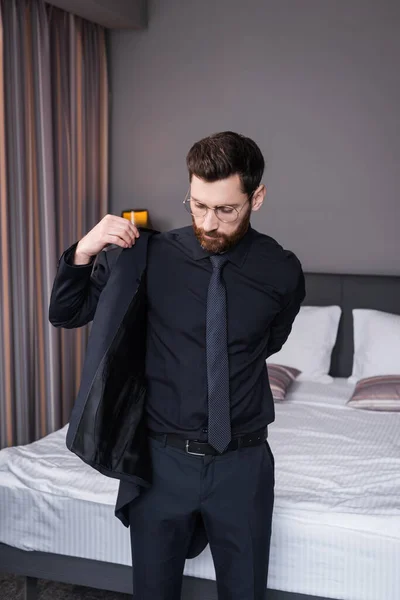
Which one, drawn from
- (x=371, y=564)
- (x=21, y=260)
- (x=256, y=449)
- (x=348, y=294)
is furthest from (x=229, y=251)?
(x=348, y=294)

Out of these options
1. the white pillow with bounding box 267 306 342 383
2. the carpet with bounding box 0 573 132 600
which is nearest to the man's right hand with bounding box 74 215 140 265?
the carpet with bounding box 0 573 132 600

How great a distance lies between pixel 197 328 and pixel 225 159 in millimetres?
399

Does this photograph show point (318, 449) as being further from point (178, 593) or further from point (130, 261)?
point (130, 261)

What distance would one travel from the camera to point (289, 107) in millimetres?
4117

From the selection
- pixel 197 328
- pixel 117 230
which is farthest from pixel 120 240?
pixel 197 328

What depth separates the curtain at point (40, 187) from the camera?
3469mm

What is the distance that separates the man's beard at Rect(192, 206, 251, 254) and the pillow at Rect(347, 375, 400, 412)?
1.85 metres

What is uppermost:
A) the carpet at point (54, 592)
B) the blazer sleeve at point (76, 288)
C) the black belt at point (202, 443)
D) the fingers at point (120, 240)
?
the fingers at point (120, 240)

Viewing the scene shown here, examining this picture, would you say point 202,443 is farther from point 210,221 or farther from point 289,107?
point 289,107

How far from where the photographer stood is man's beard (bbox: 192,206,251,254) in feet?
5.64

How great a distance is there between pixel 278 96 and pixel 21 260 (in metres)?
1.71

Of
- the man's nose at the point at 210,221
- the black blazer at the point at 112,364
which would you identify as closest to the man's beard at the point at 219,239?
the man's nose at the point at 210,221

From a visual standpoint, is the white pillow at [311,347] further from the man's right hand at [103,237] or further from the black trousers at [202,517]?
the man's right hand at [103,237]

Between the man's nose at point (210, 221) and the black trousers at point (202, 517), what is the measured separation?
52cm
